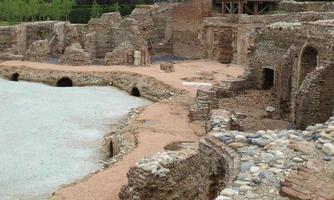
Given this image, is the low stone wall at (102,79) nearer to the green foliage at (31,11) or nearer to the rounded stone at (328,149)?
the rounded stone at (328,149)

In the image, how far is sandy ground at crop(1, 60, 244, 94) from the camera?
28.2 meters

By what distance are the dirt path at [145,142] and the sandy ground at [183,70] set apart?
425 cm

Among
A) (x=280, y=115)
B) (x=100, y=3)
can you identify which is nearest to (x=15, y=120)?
(x=280, y=115)

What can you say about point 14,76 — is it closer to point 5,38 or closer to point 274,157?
point 5,38

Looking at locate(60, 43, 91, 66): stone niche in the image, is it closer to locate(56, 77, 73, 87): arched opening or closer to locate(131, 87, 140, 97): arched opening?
locate(56, 77, 73, 87): arched opening

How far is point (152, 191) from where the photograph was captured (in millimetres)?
12266

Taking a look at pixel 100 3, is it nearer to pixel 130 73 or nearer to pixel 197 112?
pixel 130 73

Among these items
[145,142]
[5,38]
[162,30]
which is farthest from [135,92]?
[162,30]

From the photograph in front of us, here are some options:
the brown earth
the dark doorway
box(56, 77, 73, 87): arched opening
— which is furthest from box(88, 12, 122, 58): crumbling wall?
the dark doorway

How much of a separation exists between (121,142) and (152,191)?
5.96 m

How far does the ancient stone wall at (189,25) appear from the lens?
126 ft

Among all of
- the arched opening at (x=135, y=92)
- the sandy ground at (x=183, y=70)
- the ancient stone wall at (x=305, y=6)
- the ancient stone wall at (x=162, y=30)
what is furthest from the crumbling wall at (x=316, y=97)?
the ancient stone wall at (x=162, y=30)

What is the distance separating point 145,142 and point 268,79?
795 cm

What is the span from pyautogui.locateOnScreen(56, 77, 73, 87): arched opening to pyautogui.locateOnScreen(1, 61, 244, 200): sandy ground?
31.7 inches
